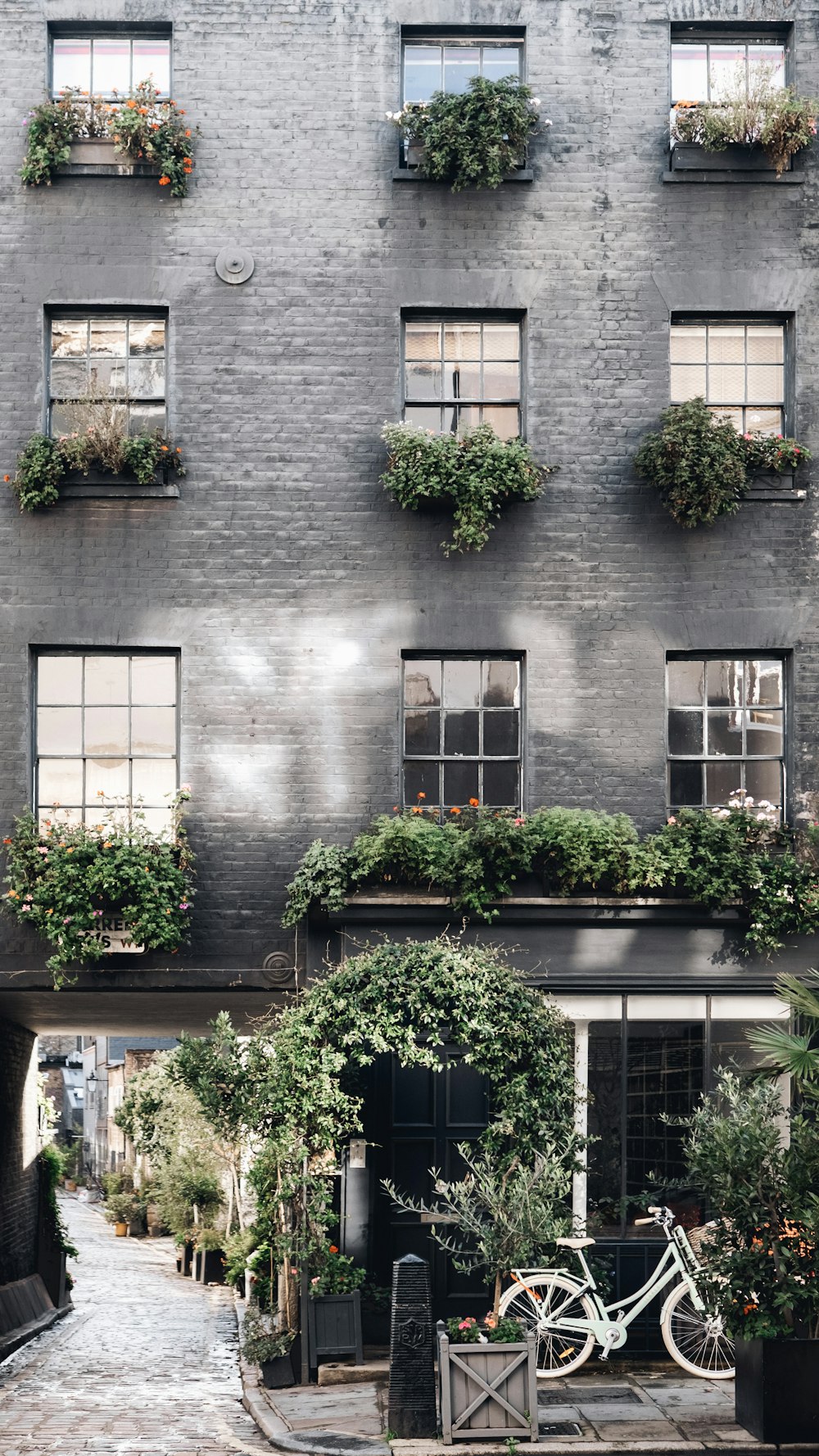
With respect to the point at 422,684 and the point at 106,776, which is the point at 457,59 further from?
the point at 106,776

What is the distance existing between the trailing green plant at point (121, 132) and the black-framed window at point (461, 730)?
5.43 meters

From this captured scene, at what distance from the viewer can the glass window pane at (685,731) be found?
51.3ft

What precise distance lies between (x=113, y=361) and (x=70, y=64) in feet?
10.2

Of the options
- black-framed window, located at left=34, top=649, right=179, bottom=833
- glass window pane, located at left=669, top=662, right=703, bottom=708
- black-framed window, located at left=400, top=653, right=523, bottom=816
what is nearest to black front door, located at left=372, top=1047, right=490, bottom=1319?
black-framed window, located at left=400, top=653, right=523, bottom=816

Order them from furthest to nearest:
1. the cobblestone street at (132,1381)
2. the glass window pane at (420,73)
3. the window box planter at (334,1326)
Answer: the glass window pane at (420,73)
the window box planter at (334,1326)
the cobblestone street at (132,1381)

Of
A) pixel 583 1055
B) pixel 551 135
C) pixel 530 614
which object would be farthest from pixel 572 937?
pixel 551 135

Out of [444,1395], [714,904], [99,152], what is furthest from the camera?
[99,152]

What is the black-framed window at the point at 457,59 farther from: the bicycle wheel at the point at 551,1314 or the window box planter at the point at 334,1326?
the window box planter at the point at 334,1326

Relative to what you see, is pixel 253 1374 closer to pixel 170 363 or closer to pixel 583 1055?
pixel 583 1055

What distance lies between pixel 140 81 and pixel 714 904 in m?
9.89

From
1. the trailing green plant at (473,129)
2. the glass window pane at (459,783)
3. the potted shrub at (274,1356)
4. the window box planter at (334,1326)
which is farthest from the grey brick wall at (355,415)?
the potted shrub at (274,1356)

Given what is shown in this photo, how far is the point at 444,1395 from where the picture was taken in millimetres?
11227

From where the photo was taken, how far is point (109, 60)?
16.2 m

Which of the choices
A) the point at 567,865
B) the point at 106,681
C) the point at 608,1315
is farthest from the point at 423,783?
the point at 608,1315
